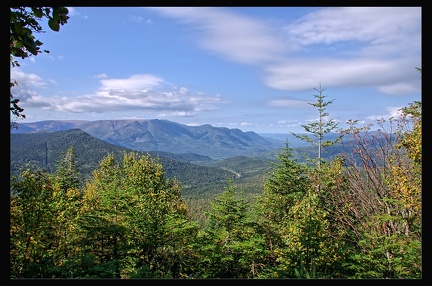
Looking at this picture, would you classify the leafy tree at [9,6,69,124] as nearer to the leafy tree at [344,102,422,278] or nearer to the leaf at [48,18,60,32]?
the leaf at [48,18,60,32]

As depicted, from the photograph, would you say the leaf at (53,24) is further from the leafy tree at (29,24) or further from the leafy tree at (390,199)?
the leafy tree at (390,199)

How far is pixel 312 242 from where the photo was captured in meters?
7.68

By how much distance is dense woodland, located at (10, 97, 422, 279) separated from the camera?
21.7ft

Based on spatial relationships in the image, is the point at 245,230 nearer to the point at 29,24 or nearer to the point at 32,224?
the point at 32,224

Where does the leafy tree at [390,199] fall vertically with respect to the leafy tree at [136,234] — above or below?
above

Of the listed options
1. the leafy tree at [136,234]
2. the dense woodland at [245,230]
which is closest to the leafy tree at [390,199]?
the dense woodland at [245,230]

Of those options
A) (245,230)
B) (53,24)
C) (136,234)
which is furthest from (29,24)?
(245,230)

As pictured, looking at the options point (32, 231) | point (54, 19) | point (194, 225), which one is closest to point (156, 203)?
point (194, 225)

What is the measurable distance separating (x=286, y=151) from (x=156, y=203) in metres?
10.5

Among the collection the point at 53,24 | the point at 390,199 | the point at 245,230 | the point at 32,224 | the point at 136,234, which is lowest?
the point at 245,230

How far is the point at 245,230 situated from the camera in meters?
12.2

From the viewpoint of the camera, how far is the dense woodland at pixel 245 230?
661cm
